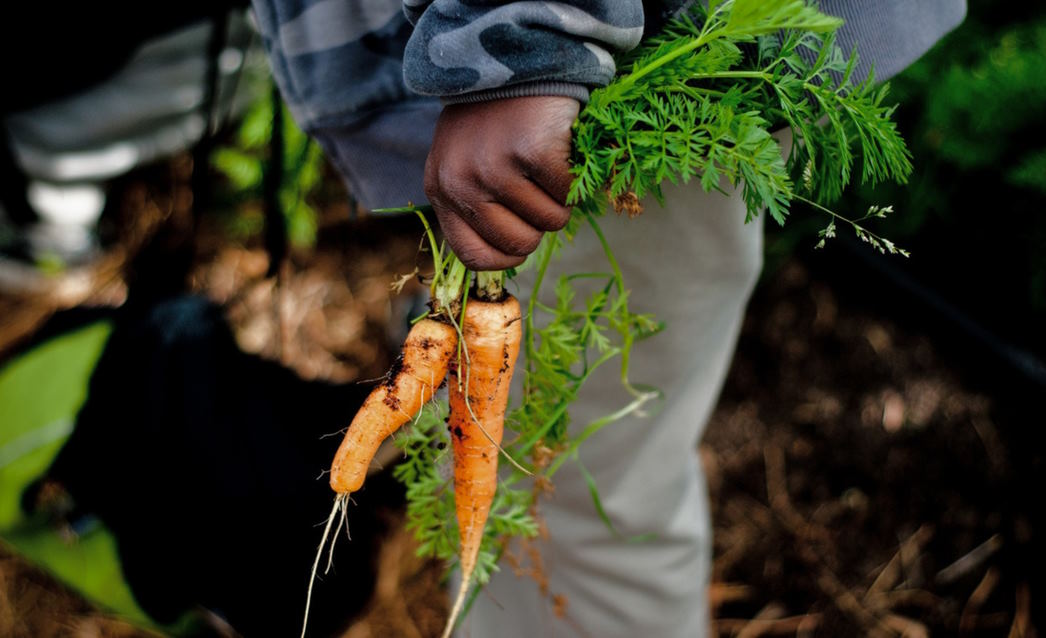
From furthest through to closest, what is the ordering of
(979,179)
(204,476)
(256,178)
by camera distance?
(256,178), (979,179), (204,476)

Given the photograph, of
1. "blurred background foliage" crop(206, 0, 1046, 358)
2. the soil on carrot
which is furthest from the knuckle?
"blurred background foliage" crop(206, 0, 1046, 358)

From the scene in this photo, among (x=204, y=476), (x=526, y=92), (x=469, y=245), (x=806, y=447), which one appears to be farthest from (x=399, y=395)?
(x=806, y=447)

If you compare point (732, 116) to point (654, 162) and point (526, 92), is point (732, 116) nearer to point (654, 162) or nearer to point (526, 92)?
point (654, 162)

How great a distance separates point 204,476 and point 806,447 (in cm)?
135

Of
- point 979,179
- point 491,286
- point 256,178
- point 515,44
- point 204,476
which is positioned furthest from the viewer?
point 256,178

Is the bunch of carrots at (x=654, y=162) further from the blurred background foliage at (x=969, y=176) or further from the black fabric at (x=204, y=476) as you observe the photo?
the blurred background foliage at (x=969, y=176)

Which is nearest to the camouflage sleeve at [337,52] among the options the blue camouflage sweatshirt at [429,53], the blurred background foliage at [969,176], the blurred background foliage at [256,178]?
the blue camouflage sweatshirt at [429,53]

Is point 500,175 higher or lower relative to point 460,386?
higher

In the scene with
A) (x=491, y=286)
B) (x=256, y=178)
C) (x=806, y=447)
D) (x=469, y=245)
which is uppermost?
(x=469, y=245)

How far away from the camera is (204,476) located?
1102mm

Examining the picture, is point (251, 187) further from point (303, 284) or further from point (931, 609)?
point (931, 609)

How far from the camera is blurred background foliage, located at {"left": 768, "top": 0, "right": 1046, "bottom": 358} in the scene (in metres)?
1.52

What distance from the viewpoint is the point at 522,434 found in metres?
0.86

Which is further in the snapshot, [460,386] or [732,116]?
[460,386]
